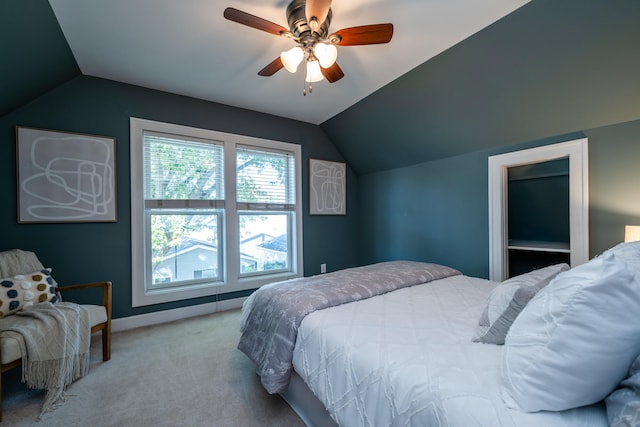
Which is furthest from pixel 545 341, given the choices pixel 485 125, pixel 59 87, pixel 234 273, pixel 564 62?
pixel 59 87

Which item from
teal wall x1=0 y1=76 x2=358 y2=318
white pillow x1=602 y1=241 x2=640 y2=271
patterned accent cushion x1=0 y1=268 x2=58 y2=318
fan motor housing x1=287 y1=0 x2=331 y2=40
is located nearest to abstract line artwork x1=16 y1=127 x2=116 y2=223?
teal wall x1=0 y1=76 x2=358 y2=318

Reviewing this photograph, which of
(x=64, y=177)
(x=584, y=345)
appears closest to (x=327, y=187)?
(x=64, y=177)

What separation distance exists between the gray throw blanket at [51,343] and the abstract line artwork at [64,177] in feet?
3.14

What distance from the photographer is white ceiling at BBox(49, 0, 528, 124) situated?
1.80 m

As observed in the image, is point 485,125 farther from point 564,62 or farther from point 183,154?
point 183,154

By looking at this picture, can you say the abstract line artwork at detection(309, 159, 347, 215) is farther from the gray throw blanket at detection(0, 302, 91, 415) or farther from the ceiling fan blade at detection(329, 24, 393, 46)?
the gray throw blanket at detection(0, 302, 91, 415)

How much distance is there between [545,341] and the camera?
29.3 inches

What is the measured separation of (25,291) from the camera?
192 cm

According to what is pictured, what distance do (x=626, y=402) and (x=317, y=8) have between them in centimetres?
196

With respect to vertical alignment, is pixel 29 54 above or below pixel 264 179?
above

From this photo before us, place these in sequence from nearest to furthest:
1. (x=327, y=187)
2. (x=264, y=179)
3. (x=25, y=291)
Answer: (x=25, y=291)
(x=264, y=179)
(x=327, y=187)

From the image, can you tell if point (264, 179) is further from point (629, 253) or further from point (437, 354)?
point (629, 253)

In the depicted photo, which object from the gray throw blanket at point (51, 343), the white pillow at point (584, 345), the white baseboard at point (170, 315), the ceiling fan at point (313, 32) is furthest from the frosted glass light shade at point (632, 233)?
the gray throw blanket at point (51, 343)

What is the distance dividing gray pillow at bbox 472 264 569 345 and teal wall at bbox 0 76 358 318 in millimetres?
2944
